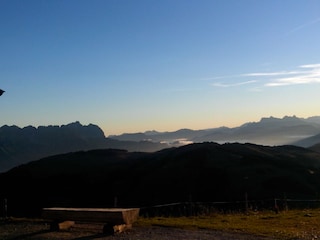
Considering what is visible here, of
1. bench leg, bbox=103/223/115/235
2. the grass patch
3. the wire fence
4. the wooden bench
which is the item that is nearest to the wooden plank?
the wooden bench

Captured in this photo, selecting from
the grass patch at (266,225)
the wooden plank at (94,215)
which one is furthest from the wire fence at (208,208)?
the wooden plank at (94,215)

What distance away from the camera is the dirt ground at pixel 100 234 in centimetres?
1908

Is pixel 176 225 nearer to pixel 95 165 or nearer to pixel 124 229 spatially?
pixel 124 229

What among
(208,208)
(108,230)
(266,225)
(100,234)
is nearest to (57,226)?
(100,234)

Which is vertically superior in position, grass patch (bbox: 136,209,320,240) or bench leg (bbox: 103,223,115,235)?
bench leg (bbox: 103,223,115,235)

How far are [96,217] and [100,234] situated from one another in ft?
2.68

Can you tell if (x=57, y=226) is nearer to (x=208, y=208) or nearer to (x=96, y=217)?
(x=96, y=217)

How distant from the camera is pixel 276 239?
749 inches

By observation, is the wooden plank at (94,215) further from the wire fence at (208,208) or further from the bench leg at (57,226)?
the wire fence at (208,208)

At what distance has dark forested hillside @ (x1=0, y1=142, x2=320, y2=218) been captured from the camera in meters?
101

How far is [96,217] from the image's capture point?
1948 cm

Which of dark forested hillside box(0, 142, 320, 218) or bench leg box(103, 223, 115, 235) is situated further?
dark forested hillside box(0, 142, 320, 218)

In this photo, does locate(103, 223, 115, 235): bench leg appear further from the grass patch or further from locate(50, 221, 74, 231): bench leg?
the grass patch

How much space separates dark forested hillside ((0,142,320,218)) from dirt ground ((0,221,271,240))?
6272 cm
